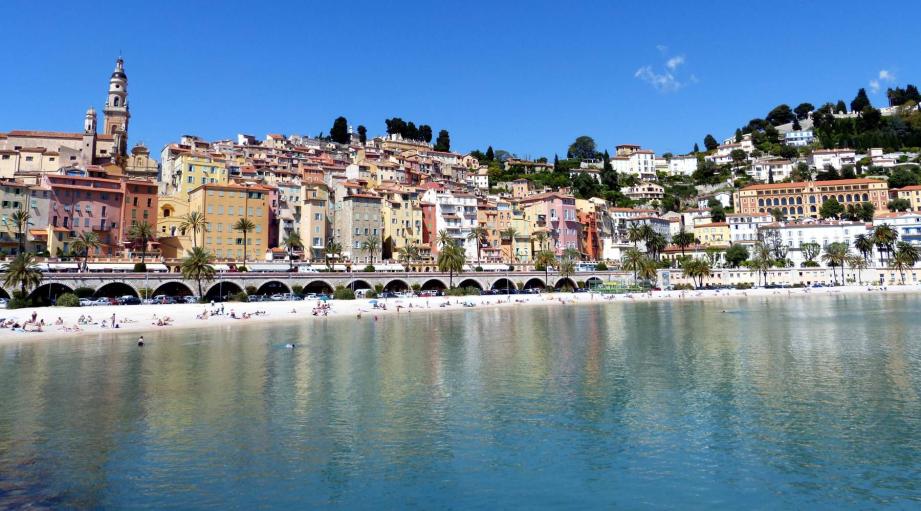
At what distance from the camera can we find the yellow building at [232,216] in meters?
84.0

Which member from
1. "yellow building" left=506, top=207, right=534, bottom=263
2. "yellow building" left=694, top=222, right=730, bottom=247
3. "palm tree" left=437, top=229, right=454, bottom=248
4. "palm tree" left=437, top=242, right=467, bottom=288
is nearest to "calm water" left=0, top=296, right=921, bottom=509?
"palm tree" left=437, top=242, right=467, bottom=288

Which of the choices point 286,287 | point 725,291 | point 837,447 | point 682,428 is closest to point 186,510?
Result: point 682,428

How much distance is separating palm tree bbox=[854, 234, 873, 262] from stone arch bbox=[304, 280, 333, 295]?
319 feet

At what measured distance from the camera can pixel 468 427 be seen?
18.9 metres

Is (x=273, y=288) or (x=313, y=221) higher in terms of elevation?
(x=313, y=221)

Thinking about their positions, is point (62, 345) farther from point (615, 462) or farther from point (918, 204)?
point (918, 204)

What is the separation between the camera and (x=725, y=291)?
101 metres

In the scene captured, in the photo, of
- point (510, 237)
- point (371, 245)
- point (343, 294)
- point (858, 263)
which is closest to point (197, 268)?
point (343, 294)

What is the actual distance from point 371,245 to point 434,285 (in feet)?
37.8

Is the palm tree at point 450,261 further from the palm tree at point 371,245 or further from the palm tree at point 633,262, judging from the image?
the palm tree at point 633,262

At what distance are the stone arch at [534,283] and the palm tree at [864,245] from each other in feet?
206

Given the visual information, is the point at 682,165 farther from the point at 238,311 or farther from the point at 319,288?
the point at 238,311

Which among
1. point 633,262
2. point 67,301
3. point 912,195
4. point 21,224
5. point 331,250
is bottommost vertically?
point 67,301

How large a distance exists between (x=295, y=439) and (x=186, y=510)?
505 centimetres
